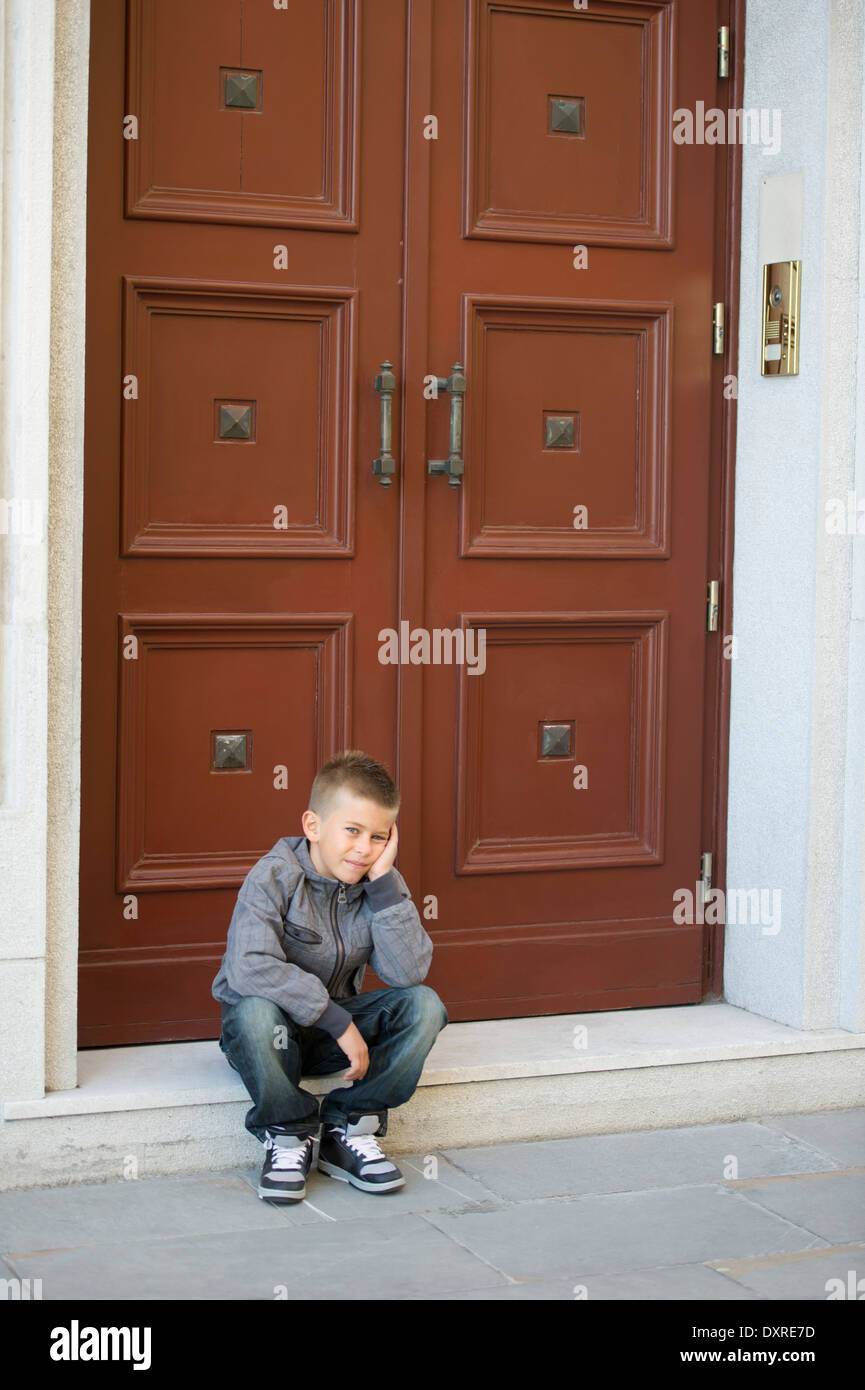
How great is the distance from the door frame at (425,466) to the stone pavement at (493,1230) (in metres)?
0.73

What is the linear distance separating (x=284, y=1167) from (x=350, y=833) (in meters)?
0.68

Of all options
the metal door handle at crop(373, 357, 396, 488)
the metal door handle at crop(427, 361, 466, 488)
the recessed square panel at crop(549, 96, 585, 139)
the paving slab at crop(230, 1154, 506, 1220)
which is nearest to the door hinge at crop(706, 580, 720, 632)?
the metal door handle at crop(427, 361, 466, 488)

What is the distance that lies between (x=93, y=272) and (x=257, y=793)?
121 centimetres

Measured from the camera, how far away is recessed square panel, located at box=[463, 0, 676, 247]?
13.1ft

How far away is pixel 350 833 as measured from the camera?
11.4ft

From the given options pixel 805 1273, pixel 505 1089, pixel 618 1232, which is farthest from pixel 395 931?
pixel 805 1273

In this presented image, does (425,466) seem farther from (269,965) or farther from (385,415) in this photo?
(269,965)

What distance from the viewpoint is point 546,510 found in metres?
4.14

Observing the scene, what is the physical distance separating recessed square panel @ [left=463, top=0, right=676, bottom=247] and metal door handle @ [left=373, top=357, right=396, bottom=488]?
1.41 ft

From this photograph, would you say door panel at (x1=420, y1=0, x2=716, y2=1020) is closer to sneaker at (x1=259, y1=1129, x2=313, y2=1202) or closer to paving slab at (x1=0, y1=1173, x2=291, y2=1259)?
sneaker at (x1=259, y1=1129, x2=313, y2=1202)
